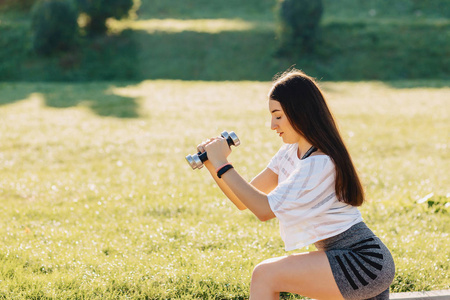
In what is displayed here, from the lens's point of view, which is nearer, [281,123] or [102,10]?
[281,123]

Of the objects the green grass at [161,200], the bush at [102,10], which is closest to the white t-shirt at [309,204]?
the green grass at [161,200]

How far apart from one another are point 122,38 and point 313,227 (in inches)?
1025

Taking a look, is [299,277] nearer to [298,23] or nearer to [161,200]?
[161,200]

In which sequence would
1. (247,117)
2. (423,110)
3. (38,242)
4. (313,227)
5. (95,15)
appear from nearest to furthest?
(313,227) → (38,242) → (247,117) → (423,110) → (95,15)

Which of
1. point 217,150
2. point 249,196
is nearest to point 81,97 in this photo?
point 217,150

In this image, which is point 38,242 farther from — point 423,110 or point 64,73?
point 64,73

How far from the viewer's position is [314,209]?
2.84 meters

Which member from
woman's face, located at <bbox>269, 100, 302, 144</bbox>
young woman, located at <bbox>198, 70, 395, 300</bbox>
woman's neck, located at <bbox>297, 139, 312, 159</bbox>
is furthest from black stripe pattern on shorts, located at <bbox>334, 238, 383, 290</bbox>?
woman's face, located at <bbox>269, 100, 302, 144</bbox>

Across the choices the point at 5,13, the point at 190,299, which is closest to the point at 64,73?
the point at 5,13

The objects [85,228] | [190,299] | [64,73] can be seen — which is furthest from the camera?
[64,73]

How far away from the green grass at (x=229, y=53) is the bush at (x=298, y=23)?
616mm

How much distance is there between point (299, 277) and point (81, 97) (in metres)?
15.6

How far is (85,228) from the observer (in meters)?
5.48

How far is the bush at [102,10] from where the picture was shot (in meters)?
26.2
